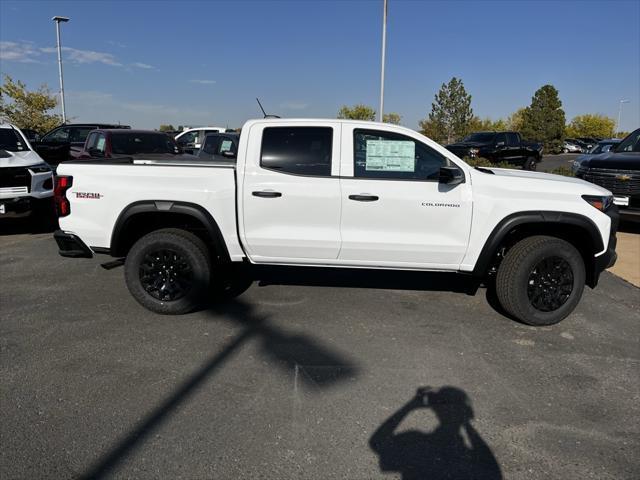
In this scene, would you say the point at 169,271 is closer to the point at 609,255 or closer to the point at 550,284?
the point at 550,284

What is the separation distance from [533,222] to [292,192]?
214cm

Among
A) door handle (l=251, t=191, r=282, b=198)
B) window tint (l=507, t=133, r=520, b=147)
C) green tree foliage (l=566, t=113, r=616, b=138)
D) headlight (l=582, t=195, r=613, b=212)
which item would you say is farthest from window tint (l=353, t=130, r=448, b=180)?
green tree foliage (l=566, t=113, r=616, b=138)

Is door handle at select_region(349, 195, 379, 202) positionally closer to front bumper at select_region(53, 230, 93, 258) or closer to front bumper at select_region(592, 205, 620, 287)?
front bumper at select_region(592, 205, 620, 287)

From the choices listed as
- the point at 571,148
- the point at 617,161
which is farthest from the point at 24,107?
the point at 571,148

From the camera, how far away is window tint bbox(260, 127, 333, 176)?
452 cm

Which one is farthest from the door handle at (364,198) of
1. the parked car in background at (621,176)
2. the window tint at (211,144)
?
the window tint at (211,144)

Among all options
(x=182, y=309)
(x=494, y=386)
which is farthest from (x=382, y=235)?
(x=182, y=309)

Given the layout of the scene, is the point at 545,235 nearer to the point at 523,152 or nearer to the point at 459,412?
the point at 459,412

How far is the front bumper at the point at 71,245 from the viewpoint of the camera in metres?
4.70

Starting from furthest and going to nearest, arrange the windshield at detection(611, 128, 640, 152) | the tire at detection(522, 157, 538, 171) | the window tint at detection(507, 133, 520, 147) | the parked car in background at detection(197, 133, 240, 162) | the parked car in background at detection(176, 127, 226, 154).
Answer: the tire at detection(522, 157, 538, 171) < the window tint at detection(507, 133, 520, 147) < the parked car in background at detection(176, 127, 226, 154) < the parked car in background at detection(197, 133, 240, 162) < the windshield at detection(611, 128, 640, 152)

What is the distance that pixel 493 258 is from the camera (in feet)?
14.9

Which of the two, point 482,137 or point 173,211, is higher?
point 482,137

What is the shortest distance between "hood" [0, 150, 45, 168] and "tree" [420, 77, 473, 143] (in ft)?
143

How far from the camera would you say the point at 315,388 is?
3.45m
